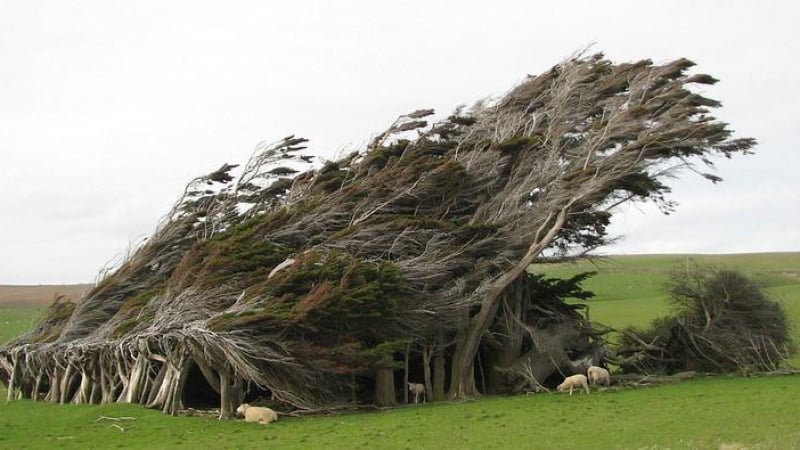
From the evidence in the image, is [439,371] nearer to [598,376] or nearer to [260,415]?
[598,376]

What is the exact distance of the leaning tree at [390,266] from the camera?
23.9 m

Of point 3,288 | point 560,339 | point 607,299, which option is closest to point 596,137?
point 560,339

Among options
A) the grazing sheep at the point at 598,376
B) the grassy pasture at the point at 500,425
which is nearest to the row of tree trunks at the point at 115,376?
the grassy pasture at the point at 500,425

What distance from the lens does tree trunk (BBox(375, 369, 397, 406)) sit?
2653 centimetres

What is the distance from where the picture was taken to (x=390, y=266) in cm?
2481

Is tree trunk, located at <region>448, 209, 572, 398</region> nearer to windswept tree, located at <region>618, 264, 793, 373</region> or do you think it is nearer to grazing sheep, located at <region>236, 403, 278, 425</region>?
windswept tree, located at <region>618, 264, 793, 373</region>

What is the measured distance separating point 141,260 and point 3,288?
359ft

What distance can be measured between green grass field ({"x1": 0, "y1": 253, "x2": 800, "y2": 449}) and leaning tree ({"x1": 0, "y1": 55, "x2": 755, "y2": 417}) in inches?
79.7

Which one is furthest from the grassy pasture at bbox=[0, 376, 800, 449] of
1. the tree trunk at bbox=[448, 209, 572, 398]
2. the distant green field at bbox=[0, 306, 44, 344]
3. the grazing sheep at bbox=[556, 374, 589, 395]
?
the distant green field at bbox=[0, 306, 44, 344]

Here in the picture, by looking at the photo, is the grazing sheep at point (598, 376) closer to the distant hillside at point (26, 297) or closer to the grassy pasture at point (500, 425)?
the grassy pasture at point (500, 425)

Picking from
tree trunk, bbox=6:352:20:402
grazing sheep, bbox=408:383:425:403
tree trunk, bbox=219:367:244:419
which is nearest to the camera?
tree trunk, bbox=219:367:244:419

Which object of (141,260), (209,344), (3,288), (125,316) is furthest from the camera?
(3,288)

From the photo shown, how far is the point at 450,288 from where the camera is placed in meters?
28.3

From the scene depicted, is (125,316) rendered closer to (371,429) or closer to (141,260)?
(141,260)
